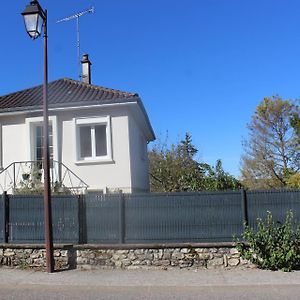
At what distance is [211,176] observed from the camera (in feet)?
67.2

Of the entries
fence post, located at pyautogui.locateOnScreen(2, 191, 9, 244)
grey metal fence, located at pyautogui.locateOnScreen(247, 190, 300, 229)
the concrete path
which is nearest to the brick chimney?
fence post, located at pyautogui.locateOnScreen(2, 191, 9, 244)

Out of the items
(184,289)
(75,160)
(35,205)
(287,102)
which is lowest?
(184,289)

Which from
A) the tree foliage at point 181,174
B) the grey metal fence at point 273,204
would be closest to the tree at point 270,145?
the tree foliage at point 181,174

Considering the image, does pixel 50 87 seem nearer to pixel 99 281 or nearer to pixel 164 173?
pixel 99 281

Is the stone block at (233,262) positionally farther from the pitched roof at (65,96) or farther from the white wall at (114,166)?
the pitched roof at (65,96)

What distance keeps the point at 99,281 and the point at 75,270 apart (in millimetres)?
1538

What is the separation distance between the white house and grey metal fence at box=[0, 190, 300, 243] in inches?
170

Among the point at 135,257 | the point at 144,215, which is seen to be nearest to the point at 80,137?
the point at 144,215

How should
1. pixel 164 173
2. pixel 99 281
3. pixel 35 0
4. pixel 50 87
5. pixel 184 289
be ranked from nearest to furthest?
pixel 184 289, pixel 99 281, pixel 35 0, pixel 50 87, pixel 164 173

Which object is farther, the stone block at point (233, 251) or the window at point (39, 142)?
the window at point (39, 142)

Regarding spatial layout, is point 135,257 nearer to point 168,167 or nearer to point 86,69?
point 86,69

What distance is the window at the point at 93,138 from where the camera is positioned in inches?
663

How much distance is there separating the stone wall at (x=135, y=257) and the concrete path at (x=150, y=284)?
329 millimetres

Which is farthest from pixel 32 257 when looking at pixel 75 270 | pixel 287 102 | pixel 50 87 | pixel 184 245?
pixel 287 102
